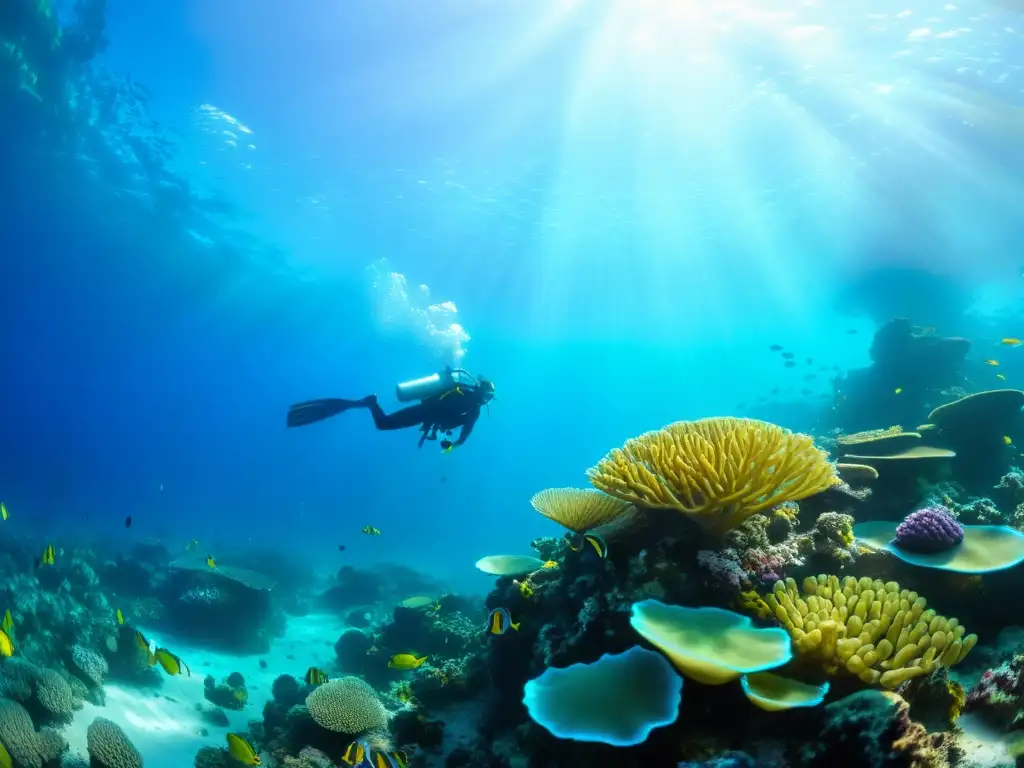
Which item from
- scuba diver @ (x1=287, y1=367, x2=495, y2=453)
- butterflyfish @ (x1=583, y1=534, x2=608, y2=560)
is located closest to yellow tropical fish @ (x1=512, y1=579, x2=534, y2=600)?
butterflyfish @ (x1=583, y1=534, x2=608, y2=560)

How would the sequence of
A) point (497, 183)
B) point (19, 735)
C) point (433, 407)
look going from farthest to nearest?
point (497, 183)
point (433, 407)
point (19, 735)

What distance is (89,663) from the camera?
9898 millimetres

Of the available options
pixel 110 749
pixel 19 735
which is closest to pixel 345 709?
pixel 110 749

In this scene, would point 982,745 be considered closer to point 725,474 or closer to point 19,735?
point 725,474

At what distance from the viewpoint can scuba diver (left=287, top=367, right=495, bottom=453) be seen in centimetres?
1001

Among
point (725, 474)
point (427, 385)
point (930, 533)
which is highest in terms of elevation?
point (427, 385)

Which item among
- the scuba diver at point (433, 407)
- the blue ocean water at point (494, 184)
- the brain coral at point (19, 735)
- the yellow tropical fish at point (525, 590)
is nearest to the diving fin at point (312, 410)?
the scuba diver at point (433, 407)

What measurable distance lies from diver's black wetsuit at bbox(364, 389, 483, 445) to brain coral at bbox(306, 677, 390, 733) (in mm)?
4490

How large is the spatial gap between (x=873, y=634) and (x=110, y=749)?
368 inches

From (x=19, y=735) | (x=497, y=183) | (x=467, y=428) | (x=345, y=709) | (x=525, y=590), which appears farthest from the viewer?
(x=497, y=183)

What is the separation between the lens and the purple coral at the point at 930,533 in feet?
13.9

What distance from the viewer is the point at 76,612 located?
40.4 feet

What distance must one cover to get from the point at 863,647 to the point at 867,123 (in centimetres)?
→ 2576

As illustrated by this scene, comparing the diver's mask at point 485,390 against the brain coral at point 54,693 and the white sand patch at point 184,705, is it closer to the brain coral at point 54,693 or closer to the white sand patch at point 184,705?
the white sand patch at point 184,705
